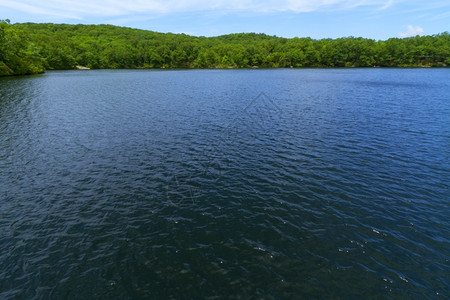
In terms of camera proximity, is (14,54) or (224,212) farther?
(14,54)

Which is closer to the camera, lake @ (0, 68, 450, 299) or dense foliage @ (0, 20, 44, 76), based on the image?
lake @ (0, 68, 450, 299)

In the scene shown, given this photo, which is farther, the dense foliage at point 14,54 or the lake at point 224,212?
the dense foliage at point 14,54

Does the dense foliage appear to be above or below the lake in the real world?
above

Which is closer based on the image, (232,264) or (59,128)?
(232,264)

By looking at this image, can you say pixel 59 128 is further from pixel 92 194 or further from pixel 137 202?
pixel 137 202

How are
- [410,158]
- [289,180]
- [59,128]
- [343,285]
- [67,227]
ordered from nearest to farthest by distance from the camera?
[343,285]
[67,227]
[289,180]
[410,158]
[59,128]

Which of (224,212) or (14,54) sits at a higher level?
(14,54)

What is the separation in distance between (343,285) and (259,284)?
14.6ft

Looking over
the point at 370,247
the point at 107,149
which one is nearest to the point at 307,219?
the point at 370,247

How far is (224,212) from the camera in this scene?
18.5 meters

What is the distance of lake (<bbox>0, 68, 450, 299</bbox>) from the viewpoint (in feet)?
42.0

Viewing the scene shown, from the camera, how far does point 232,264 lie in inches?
545

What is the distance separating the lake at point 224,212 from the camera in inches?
504

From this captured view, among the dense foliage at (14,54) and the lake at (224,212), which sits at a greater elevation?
the dense foliage at (14,54)
